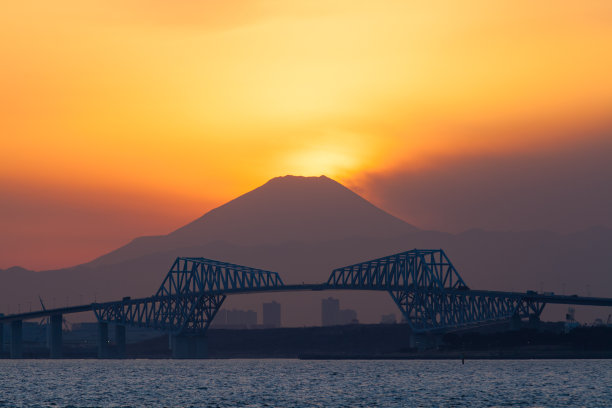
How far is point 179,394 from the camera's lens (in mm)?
127000

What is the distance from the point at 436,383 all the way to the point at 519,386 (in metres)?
13.8

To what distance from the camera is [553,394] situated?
118 m

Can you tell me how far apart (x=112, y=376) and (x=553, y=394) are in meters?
84.9

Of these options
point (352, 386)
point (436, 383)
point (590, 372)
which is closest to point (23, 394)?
point (352, 386)

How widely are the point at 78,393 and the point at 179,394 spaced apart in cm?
1215

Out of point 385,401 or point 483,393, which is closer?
point 385,401

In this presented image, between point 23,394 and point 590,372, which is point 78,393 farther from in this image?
point 590,372

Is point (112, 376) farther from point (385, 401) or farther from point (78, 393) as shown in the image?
point (385, 401)

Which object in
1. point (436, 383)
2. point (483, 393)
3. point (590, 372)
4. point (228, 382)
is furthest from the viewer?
point (590, 372)

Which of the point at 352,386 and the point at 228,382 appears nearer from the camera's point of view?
the point at 352,386

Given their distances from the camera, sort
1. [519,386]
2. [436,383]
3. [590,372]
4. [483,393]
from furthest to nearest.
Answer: [590,372], [436,383], [519,386], [483,393]

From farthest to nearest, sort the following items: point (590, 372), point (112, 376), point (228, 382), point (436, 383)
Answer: point (112, 376) < point (590, 372) < point (228, 382) < point (436, 383)

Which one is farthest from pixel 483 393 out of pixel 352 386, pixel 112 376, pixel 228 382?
pixel 112 376

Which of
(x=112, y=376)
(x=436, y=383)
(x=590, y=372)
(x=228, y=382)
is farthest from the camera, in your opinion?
(x=112, y=376)
